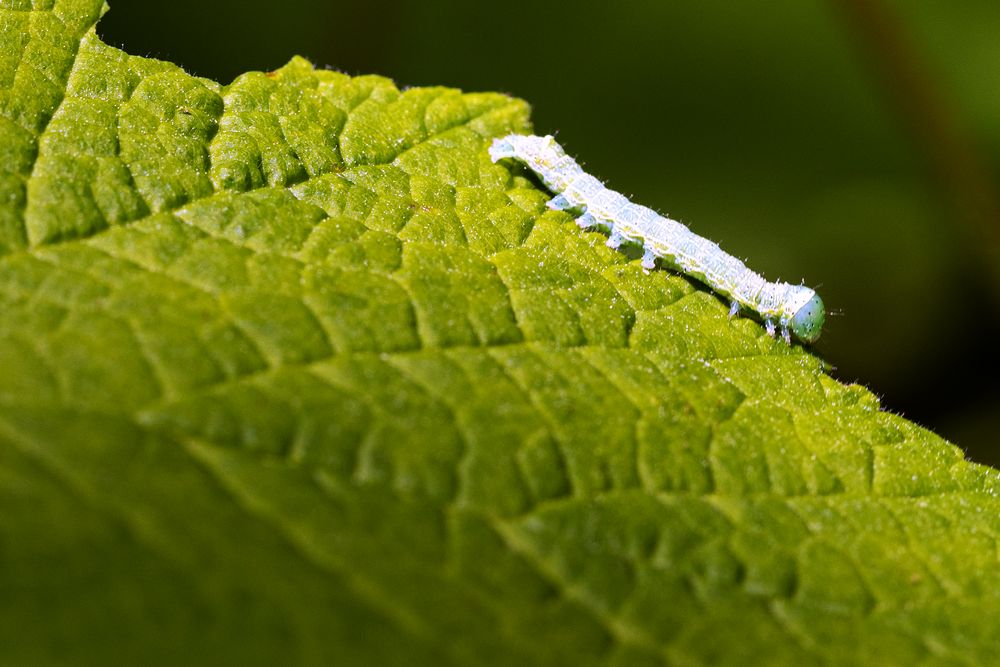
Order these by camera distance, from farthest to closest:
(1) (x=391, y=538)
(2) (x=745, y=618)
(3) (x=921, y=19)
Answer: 1. (3) (x=921, y=19)
2. (2) (x=745, y=618)
3. (1) (x=391, y=538)

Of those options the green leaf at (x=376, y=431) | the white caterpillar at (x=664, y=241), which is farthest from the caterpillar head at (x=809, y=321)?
the green leaf at (x=376, y=431)

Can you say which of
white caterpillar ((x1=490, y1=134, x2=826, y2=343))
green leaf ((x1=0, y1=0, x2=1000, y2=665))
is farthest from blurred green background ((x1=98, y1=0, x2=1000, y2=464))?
green leaf ((x1=0, y1=0, x2=1000, y2=665))

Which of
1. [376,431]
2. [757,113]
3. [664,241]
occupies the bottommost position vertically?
[376,431]

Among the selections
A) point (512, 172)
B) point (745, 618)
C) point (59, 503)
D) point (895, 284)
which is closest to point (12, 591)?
point (59, 503)

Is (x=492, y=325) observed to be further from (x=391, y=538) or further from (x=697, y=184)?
(x=697, y=184)

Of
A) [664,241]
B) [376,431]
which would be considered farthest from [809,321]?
[376,431]

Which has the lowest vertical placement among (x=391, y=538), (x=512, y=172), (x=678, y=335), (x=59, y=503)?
(x=59, y=503)

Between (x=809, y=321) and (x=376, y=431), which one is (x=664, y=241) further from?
(x=376, y=431)
